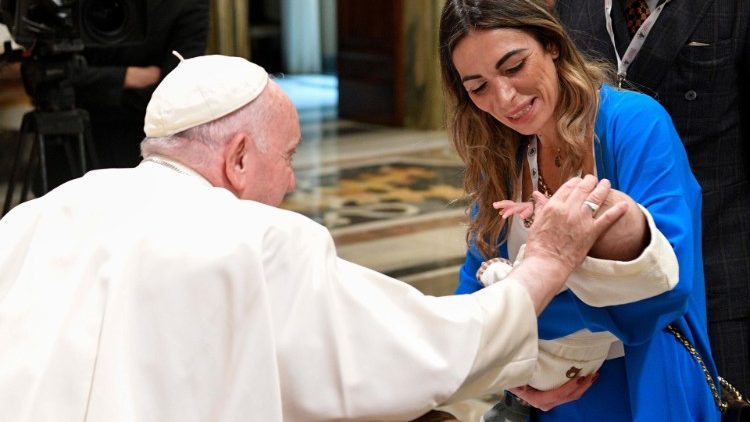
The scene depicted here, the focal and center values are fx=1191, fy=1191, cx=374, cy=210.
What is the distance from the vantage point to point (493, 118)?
2.92m

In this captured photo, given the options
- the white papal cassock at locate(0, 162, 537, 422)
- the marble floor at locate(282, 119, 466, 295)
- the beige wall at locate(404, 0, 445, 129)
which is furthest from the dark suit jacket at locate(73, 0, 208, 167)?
the beige wall at locate(404, 0, 445, 129)

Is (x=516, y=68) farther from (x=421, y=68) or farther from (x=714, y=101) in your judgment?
(x=421, y=68)

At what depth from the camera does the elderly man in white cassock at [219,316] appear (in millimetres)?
2035

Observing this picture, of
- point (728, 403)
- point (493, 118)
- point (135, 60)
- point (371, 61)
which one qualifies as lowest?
point (371, 61)

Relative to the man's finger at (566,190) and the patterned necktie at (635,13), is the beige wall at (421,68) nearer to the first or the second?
the patterned necktie at (635,13)

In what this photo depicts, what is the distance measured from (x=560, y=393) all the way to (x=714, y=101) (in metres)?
0.98

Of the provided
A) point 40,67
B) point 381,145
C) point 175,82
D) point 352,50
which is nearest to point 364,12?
point 352,50

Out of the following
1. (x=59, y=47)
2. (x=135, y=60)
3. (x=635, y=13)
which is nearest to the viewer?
(x=635, y=13)

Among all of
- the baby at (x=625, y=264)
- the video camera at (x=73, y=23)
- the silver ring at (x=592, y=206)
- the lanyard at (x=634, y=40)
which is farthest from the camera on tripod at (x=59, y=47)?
the silver ring at (x=592, y=206)

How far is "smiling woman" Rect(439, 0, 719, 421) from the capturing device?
7.78ft

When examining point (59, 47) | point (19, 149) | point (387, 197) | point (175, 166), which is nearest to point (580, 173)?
point (175, 166)

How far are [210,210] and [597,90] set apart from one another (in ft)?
3.39

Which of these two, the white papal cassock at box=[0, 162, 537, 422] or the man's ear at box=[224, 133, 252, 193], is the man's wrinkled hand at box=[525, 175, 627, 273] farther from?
the man's ear at box=[224, 133, 252, 193]

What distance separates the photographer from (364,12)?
40.2ft
